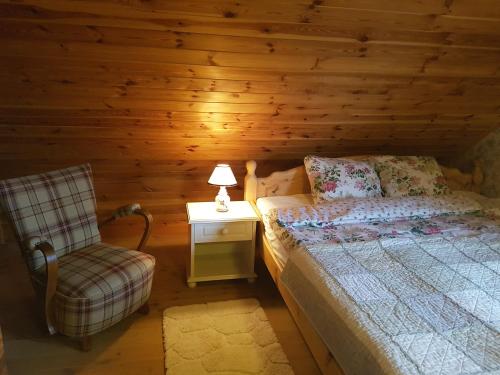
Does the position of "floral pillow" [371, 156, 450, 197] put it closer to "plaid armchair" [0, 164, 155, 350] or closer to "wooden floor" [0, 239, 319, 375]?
"wooden floor" [0, 239, 319, 375]

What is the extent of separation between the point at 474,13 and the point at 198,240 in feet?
6.44

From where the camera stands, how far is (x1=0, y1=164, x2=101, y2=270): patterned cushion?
79.1 inches

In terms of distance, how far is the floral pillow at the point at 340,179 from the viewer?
2658 mm

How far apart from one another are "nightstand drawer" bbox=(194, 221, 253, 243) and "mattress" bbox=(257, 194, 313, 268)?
0.13 m

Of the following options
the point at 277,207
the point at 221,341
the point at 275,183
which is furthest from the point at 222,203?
the point at 221,341

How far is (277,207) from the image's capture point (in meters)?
2.59

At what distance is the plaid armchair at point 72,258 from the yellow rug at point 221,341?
276 millimetres

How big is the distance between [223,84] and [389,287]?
4.50ft

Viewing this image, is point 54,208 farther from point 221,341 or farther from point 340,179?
point 340,179

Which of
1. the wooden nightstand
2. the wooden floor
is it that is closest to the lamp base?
the wooden nightstand

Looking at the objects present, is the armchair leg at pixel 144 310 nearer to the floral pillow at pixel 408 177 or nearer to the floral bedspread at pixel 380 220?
the floral bedspread at pixel 380 220

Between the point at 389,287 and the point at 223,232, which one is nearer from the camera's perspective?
the point at 389,287

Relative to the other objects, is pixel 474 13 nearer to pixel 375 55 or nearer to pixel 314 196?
pixel 375 55

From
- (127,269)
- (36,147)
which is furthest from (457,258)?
(36,147)
